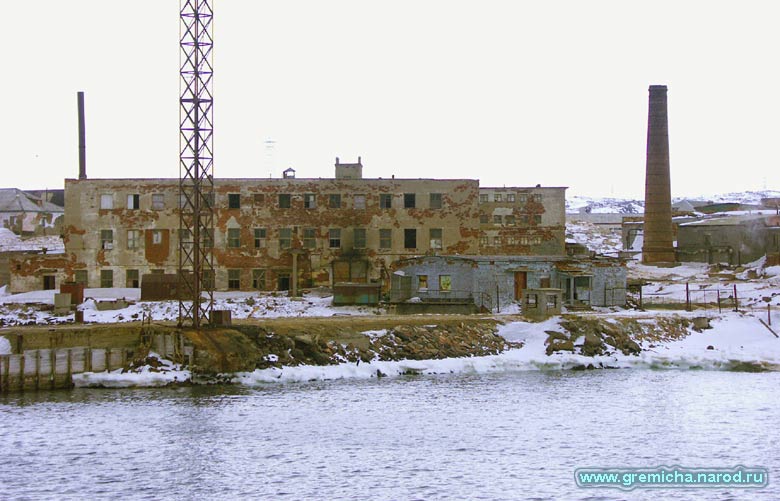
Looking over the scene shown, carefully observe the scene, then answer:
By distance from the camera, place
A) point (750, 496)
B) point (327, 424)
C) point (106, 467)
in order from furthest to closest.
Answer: point (327, 424) → point (106, 467) → point (750, 496)

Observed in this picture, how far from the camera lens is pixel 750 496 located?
21.2 meters

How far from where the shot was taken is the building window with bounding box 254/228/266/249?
60500 mm

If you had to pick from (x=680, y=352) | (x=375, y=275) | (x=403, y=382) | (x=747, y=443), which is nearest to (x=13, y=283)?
(x=375, y=275)

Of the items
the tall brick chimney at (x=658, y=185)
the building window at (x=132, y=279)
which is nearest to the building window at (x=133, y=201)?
the building window at (x=132, y=279)

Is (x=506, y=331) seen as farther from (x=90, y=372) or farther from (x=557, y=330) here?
(x=90, y=372)

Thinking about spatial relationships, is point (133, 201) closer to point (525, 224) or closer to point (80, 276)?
point (80, 276)

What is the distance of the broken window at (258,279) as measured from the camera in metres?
60.3

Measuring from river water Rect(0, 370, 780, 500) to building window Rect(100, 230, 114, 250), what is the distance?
28.2 m

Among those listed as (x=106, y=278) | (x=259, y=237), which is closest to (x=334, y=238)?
(x=259, y=237)

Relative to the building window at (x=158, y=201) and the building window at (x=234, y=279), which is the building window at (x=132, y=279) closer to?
the building window at (x=158, y=201)

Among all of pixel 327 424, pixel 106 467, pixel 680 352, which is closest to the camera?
pixel 106 467

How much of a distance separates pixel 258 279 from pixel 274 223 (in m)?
3.98

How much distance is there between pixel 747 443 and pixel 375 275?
36669 millimetres

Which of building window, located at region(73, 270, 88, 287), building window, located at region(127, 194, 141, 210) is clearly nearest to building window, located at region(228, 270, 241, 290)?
building window, located at region(127, 194, 141, 210)
